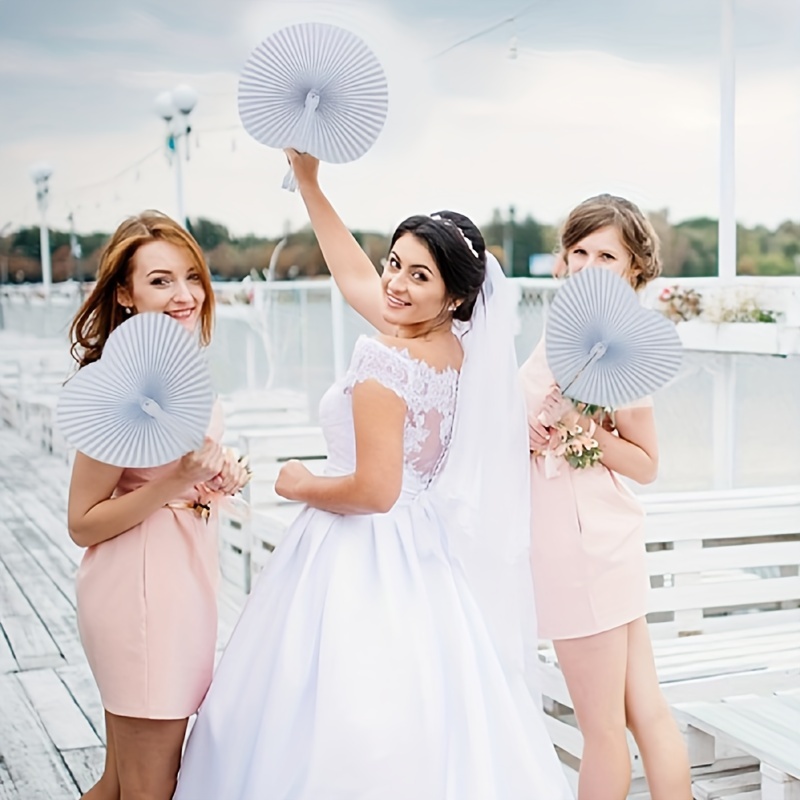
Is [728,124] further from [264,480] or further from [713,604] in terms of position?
[264,480]

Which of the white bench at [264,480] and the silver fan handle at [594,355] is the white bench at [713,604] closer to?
the silver fan handle at [594,355]

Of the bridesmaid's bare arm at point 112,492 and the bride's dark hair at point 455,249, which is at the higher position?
the bride's dark hair at point 455,249

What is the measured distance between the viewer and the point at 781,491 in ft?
12.2

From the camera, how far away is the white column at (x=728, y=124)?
14.7 ft

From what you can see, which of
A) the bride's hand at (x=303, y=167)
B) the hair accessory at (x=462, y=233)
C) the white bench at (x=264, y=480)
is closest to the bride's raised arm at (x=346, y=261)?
the bride's hand at (x=303, y=167)

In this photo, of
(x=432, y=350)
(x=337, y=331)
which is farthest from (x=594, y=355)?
(x=337, y=331)

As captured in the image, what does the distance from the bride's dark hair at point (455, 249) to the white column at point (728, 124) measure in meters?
2.91

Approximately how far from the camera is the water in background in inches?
175

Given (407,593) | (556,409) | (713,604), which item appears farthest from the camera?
(713,604)

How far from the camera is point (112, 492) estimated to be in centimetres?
175

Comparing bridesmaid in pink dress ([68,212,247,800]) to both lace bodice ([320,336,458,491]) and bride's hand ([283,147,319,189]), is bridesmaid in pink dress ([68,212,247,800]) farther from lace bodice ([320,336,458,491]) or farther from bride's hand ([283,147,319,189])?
bride's hand ([283,147,319,189])

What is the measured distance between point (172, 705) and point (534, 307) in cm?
334

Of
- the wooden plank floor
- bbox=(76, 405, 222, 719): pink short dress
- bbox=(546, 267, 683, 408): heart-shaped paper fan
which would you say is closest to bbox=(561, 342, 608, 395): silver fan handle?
bbox=(546, 267, 683, 408): heart-shaped paper fan

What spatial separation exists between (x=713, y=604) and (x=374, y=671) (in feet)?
5.96
